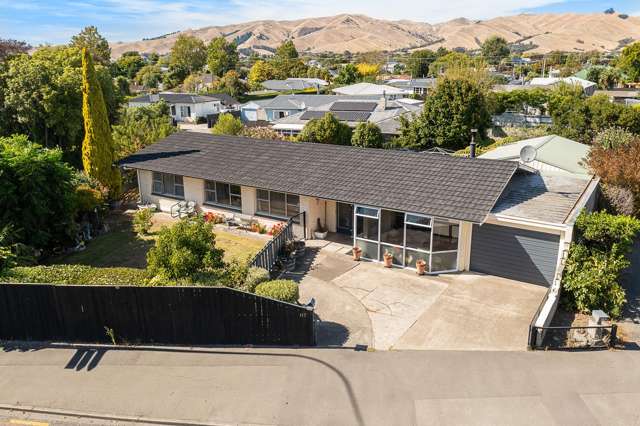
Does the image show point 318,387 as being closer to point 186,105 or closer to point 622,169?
point 622,169

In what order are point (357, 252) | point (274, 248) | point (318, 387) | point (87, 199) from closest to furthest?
point (318, 387) → point (274, 248) → point (357, 252) → point (87, 199)

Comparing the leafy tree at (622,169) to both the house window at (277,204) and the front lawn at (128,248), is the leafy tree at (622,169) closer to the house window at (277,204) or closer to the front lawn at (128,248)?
the house window at (277,204)

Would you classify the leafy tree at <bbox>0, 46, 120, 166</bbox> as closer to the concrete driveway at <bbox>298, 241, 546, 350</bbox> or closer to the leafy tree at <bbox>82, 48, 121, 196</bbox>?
the leafy tree at <bbox>82, 48, 121, 196</bbox>

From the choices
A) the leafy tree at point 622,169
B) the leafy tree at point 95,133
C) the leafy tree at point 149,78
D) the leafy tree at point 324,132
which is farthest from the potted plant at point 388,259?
the leafy tree at point 149,78

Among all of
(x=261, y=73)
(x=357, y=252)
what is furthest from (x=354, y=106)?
(x=261, y=73)

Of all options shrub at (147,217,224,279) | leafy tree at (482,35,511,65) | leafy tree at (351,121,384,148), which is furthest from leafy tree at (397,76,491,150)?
leafy tree at (482,35,511,65)
